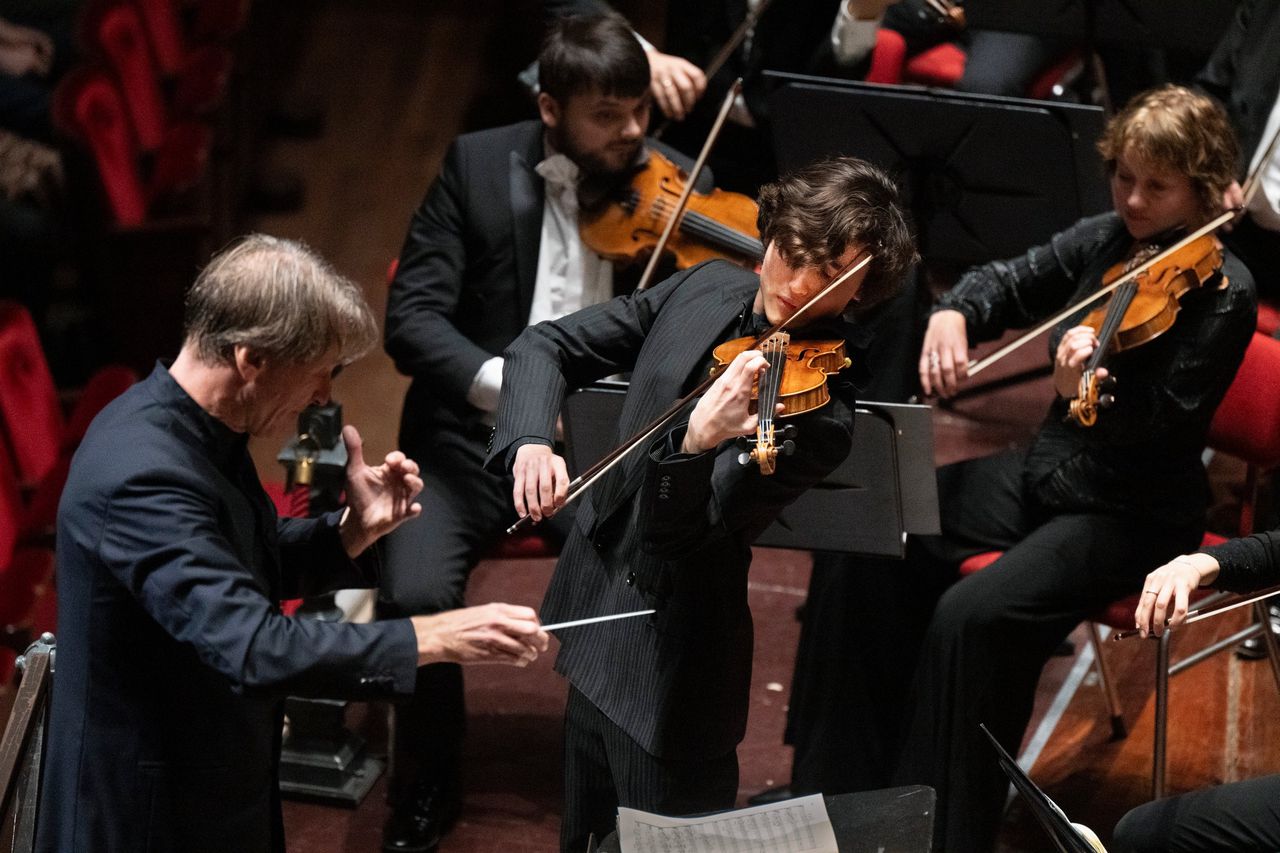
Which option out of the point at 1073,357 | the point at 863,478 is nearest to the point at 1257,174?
the point at 1073,357

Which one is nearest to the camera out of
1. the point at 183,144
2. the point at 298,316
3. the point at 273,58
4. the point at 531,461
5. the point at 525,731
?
the point at 298,316

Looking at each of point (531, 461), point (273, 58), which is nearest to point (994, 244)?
point (531, 461)

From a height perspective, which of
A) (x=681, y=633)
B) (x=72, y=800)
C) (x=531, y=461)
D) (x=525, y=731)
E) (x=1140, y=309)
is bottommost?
(x=525, y=731)

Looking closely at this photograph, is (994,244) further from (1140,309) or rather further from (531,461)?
Answer: (531,461)

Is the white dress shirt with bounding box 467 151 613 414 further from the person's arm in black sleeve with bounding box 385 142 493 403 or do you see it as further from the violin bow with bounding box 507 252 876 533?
the violin bow with bounding box 507 252 876 533

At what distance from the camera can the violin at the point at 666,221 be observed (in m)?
2.87

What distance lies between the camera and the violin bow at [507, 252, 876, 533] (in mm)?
1972

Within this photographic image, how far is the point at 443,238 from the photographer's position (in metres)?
3.01

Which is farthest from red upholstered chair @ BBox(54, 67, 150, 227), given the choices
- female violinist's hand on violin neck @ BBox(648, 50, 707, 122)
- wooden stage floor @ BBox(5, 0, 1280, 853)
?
female violinist's hand on violin neck @ BBox(648, 50, 707, 122)

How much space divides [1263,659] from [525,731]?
169 centimetres

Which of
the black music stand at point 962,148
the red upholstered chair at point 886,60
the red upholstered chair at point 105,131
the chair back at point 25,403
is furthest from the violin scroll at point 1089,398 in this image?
the red upholstered chair at point 105,131

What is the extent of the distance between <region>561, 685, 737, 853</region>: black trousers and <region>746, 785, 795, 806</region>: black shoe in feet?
2.25

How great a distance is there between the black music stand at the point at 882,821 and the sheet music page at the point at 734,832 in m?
0.02

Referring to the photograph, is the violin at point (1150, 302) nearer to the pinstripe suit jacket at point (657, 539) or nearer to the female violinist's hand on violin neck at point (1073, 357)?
the female violinist's hand on violin neck at point (1073, 357)
